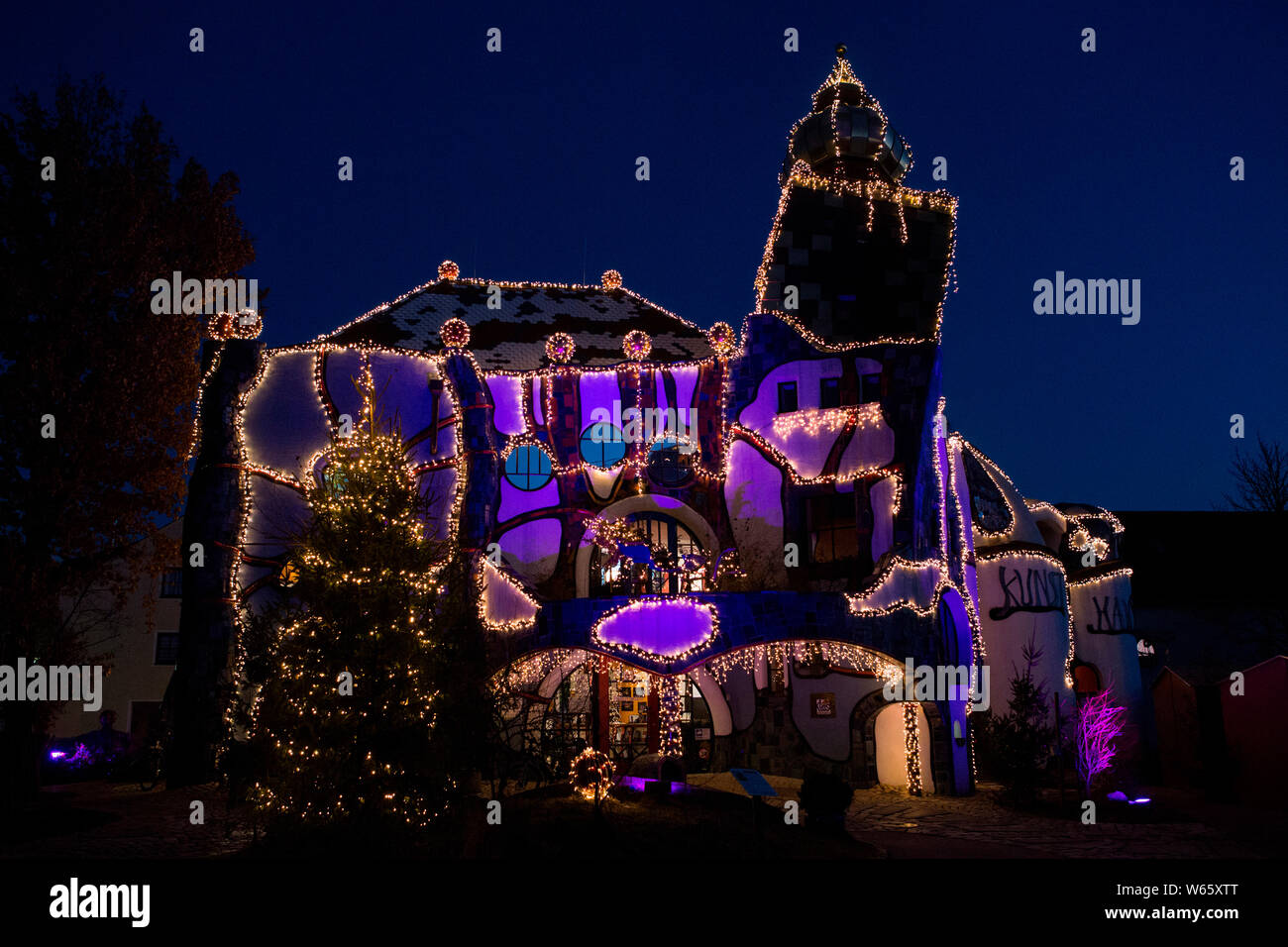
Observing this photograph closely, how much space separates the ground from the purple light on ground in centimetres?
289

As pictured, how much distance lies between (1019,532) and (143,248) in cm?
2015

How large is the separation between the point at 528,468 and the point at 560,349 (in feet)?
8.40

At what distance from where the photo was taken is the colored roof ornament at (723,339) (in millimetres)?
20234

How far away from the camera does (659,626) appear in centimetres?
1631

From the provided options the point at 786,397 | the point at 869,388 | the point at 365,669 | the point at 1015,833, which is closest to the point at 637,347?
the point at 786,397

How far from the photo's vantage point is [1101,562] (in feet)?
80.5

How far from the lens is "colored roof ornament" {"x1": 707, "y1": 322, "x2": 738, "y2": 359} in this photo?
797 inches

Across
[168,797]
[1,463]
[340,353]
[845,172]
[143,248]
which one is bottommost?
[168,797]

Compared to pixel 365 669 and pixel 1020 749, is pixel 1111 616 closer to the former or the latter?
pixel 1020 749

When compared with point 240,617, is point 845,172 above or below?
above
